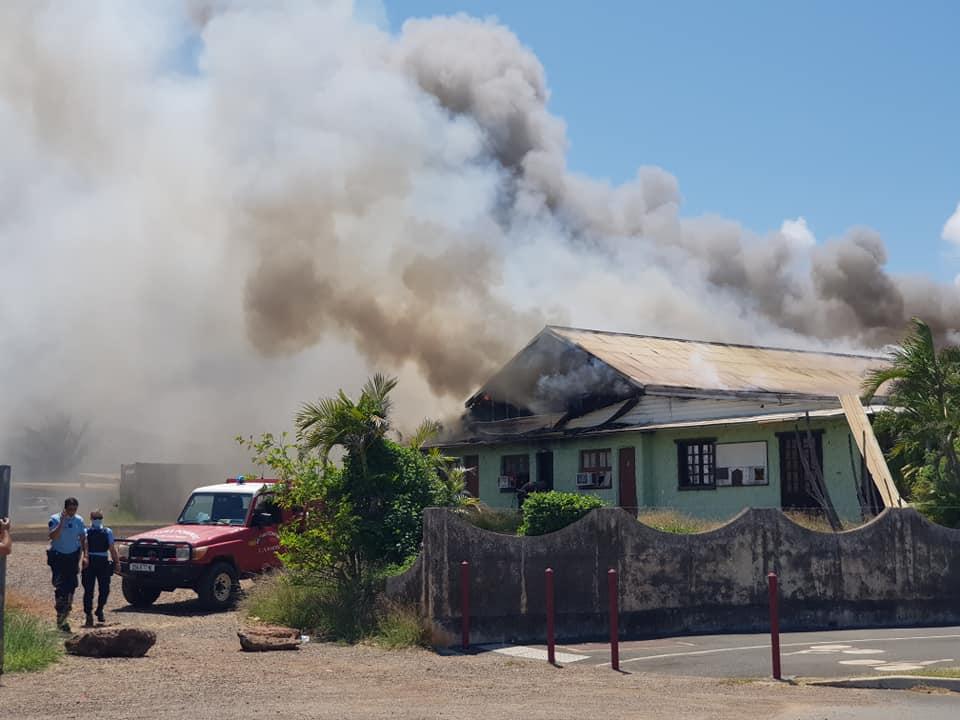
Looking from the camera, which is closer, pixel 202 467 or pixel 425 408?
pixel 425 408

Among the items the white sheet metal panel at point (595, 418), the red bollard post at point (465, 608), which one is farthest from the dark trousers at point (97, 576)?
the white sheet metal panel at point (595, 418)

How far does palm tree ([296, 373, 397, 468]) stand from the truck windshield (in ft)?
10.6

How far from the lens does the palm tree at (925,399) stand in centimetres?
1828

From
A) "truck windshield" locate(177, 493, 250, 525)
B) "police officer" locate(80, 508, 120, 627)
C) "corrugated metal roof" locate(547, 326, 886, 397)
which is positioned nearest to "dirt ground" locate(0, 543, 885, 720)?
"police officer" locate(80, 508, 120, 627)

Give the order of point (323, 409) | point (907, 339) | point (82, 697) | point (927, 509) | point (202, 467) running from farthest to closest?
1. point (202, 467)
2. point (907, 339)
3. point (927, 509)
4. point (323, 409)
5. point (82, 697)

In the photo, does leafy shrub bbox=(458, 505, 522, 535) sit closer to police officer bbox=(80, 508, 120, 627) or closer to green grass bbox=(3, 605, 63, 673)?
police officer bbox=(80, 508, 120, 627)

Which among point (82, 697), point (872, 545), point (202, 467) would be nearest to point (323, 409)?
point (82, 697)

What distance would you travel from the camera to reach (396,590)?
13.4 meters

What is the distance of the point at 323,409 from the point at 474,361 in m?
20.9

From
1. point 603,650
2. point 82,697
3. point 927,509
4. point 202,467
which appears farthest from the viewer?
point 202,467

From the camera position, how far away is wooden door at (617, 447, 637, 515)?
88.9ft

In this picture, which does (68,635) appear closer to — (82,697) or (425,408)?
(82,697)

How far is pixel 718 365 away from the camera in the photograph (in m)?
30.6

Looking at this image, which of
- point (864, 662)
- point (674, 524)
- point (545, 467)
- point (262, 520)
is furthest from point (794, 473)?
point (864, 662)
